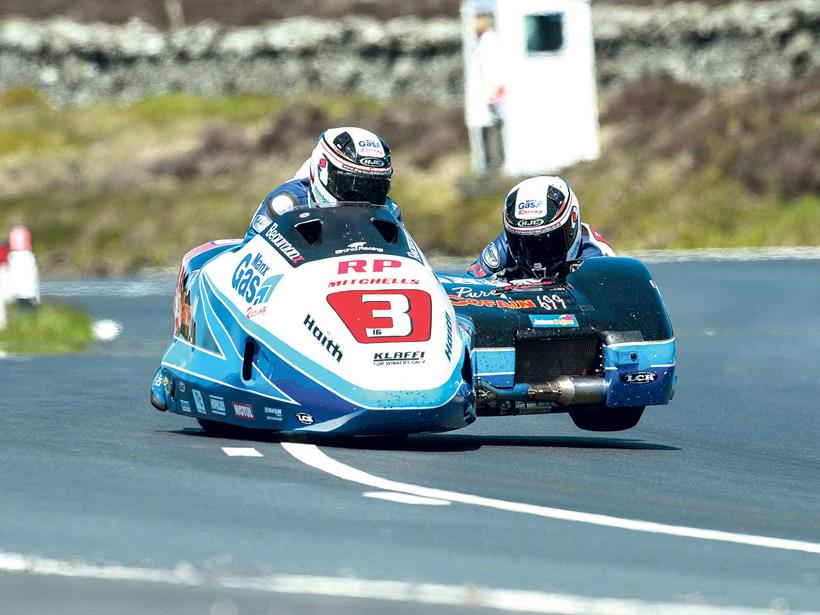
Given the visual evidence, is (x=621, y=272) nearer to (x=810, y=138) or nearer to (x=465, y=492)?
(x=465, y=492)

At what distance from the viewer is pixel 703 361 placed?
16.5m

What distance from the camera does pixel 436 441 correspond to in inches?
400

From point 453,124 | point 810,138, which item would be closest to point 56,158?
point 453,124

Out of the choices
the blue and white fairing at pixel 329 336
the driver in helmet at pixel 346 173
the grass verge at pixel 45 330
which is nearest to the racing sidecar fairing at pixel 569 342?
the blue and white fairing at pixel 329 336

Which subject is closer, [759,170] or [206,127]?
[759,170]

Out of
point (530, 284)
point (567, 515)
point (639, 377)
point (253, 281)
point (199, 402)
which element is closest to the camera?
point (567, 515)

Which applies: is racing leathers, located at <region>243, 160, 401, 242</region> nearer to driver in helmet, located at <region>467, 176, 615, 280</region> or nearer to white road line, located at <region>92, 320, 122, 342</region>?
driver in helmet, located at <region>467, 176, 615, 280</region>

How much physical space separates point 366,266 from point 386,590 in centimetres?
402

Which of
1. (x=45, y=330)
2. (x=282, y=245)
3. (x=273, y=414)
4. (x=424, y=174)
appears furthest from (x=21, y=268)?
(x=424, y=174)

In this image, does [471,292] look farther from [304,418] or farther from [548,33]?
[548,33]

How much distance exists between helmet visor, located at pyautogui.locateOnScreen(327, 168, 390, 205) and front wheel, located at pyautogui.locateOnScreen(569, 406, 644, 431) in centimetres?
167

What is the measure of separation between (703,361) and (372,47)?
35968 millimetres

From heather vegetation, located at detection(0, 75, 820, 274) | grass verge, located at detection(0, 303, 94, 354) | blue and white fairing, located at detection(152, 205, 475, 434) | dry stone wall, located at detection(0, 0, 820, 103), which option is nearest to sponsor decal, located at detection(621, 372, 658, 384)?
blue and white fairing, located at detection(152, 205, 475, 434)

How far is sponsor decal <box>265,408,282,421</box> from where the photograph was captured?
30.5 ft
